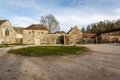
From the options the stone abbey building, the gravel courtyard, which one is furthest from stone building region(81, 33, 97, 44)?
the gravel courtyard

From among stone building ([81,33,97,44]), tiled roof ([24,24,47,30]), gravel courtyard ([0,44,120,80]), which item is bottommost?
gravel courtyard ([0,44,120,80])

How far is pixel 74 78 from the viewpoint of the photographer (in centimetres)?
944

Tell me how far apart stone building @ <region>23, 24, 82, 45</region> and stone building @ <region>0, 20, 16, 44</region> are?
4.84m

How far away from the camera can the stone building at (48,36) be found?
216ft

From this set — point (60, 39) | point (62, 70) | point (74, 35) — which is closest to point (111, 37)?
point (74, 35)

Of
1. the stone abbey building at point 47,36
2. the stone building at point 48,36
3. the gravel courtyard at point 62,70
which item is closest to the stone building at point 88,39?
the stone abbey building at point 47,36

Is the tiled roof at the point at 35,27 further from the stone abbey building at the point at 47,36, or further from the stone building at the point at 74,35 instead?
the stone building at the point at 74,35

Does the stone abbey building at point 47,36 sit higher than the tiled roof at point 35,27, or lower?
lower

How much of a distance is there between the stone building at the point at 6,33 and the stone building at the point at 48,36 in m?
4.84

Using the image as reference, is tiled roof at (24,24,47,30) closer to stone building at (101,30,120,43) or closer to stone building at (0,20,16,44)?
stone building at (0,20,16,44)

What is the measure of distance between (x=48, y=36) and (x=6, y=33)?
15.6 m

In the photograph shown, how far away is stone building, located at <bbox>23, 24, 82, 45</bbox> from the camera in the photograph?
65.9 meters

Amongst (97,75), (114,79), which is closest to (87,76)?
(97,75)

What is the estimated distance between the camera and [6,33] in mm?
66688
